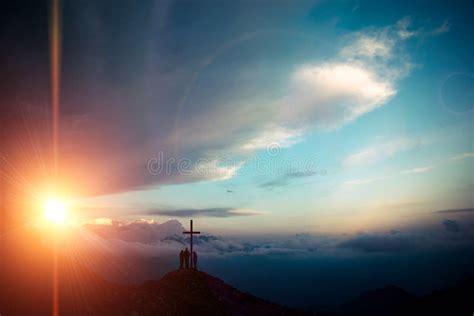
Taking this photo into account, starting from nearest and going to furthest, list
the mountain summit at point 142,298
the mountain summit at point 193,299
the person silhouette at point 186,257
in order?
the mountain summit at point 193,299 → the mountain summit at point 142,298 → the person silhouette at point 186,257

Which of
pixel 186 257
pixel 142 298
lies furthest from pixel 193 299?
pixel 186 257

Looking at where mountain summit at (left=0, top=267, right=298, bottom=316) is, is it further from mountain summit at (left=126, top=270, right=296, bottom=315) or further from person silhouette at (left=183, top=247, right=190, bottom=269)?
person silhouette at (left=183, top=247, right=190, bottom=269)

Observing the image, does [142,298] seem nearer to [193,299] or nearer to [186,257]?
[193,299]

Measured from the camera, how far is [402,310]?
6181 cm

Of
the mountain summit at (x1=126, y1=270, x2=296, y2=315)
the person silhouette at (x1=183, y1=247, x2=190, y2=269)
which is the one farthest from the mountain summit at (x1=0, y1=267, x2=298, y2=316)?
the person silhouette at (x1=183, y1=247, x2=190, y2=269)

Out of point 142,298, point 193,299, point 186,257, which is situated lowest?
point 193,299

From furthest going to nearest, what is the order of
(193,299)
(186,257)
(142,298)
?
(186,257) < (193,299) < (142,298)

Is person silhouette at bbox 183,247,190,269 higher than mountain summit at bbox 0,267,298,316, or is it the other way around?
person silhouette at bbox 183,247,190,269

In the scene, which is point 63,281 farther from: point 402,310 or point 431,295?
point 431,295

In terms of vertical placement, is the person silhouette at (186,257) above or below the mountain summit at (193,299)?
above

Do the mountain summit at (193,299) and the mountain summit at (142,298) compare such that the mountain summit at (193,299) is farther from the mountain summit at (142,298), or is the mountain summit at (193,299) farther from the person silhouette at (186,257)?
the person silhouette at (186,257)

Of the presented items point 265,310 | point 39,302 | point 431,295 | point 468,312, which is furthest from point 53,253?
point 431,295

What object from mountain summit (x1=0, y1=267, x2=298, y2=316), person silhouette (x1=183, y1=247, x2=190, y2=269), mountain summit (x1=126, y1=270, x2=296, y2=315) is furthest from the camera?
person silhouette (x1=183, y1=247, x2=190, y2=269)

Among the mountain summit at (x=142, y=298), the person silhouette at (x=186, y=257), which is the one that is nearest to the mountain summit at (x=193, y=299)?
the mountain summit at (x=142, y=298)
